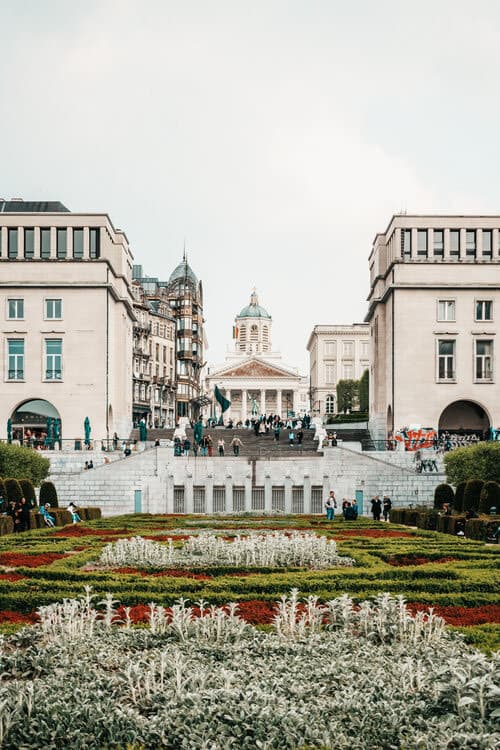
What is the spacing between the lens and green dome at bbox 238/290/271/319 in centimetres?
19250

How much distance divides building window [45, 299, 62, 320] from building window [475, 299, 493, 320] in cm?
2805

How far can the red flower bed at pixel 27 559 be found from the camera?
20.7 meters

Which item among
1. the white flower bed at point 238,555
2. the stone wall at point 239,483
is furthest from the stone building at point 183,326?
the white flower bed at point 238,555

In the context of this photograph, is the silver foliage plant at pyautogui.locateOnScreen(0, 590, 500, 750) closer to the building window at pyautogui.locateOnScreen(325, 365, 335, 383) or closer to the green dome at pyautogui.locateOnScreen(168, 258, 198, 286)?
the green dome at pyautogui.locateOnScreen(168, 258, 198, 286)

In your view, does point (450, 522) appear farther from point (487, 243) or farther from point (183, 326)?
point (183, 326)

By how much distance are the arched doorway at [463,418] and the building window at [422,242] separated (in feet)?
34.5

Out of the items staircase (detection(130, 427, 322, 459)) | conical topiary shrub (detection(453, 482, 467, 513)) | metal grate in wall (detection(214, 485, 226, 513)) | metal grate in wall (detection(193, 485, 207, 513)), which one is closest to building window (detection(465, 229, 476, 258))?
staircase (detection(130, 427, 322, 459))

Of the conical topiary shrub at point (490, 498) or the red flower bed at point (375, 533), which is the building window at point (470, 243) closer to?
the conical topiary shrub at point (490, 498)

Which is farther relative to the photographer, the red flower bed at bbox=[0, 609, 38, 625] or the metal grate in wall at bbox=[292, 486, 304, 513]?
the metal grate in wall at bbox=[292, 486, 304, 513]

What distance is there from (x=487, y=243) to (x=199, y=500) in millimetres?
29199

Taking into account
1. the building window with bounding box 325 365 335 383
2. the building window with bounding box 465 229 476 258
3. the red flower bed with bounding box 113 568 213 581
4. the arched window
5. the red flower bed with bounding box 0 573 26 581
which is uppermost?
the building window with bounding box 465 229 476 258

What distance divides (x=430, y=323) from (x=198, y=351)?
217ft

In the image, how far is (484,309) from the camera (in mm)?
64188

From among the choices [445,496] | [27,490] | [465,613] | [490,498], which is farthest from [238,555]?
[445,496]
